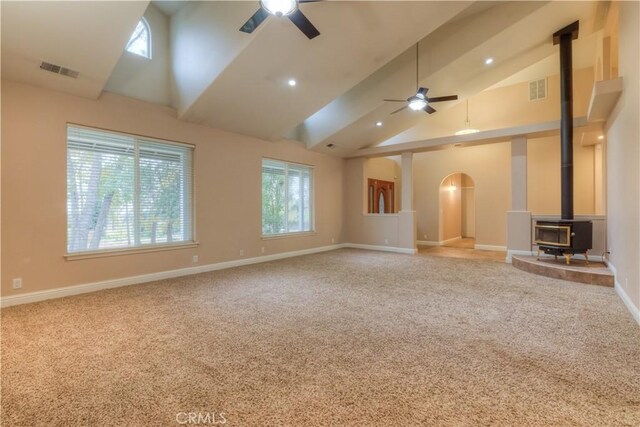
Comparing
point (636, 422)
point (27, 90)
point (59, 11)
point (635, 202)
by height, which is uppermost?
point (59, 11)

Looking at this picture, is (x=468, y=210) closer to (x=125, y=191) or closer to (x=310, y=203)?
(x=310, y=203)

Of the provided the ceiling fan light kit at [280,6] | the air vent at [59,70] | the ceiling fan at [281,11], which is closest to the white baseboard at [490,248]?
the ceiling fan at [281,11]

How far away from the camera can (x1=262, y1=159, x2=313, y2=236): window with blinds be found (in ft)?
23.1

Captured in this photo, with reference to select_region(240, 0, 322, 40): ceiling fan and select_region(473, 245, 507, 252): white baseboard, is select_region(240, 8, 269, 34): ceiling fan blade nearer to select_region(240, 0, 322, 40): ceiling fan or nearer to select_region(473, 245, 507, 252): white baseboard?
select_region(240, 0, 322, 40): ceiling fan

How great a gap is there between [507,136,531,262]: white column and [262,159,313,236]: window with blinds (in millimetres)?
4802

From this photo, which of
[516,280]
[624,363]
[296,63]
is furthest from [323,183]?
[624,363]

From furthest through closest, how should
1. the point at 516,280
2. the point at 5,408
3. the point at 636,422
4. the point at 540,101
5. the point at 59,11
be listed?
the point at 540,101
the point at 516,280
the point at 59,11
the point at 5,408
the point at 636,422

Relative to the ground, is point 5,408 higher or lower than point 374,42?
lower

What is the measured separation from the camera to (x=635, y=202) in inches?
130

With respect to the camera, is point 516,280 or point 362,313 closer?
point 362,313

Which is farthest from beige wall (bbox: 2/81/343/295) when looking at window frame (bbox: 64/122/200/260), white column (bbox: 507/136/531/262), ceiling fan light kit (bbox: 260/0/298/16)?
white column (bbox: 507/136/531/262)

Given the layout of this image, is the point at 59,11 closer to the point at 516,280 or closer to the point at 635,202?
the point at 635,202

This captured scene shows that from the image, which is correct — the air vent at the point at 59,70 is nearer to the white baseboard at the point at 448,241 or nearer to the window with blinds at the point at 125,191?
the window with blinds at the point at 125,191

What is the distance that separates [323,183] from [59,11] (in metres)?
6.24
